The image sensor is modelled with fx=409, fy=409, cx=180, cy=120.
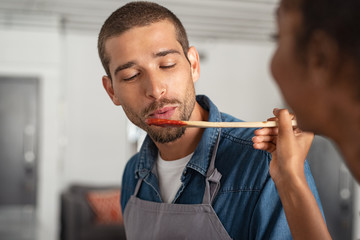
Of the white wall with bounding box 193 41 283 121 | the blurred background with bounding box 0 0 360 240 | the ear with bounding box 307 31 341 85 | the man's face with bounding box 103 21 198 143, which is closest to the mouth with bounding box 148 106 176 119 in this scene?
the man's face with bounding box 103 21 198 143

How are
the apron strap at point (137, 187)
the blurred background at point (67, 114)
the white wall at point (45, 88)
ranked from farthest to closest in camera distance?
the white wall at point (45, 88) < the blurred background at point (67, 114) < the apron strap at point (137, 187)

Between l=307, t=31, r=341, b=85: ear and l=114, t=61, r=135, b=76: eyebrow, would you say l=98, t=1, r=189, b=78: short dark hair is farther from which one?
l=307, t=31, r=341, b=85: ear

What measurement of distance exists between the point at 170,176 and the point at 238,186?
1.09 ft

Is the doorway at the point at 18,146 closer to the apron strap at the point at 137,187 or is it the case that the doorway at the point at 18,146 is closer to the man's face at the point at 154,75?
the apron strap at the point at 137,187

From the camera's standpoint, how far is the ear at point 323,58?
52 centimetres

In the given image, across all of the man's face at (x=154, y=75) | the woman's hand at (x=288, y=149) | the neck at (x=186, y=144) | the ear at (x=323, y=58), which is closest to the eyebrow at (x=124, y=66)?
the man's face at (x=154, y=75)

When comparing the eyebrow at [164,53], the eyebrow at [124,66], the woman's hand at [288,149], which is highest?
the eyebrow at [164,53]

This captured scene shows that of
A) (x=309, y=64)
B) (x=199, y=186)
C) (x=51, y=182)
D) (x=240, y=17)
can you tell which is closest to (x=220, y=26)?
(x=240, y=17)

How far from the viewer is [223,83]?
675cm

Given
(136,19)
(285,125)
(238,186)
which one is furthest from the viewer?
(136,19)

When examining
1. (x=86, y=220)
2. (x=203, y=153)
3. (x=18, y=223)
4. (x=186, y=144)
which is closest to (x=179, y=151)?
(x=186, y=144)

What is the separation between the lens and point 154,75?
1348 millimetres

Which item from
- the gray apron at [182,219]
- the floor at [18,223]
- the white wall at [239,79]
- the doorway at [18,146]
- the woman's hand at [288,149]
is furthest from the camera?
the white wall at [239,79]

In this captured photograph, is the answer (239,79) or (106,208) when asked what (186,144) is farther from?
(239,79)
